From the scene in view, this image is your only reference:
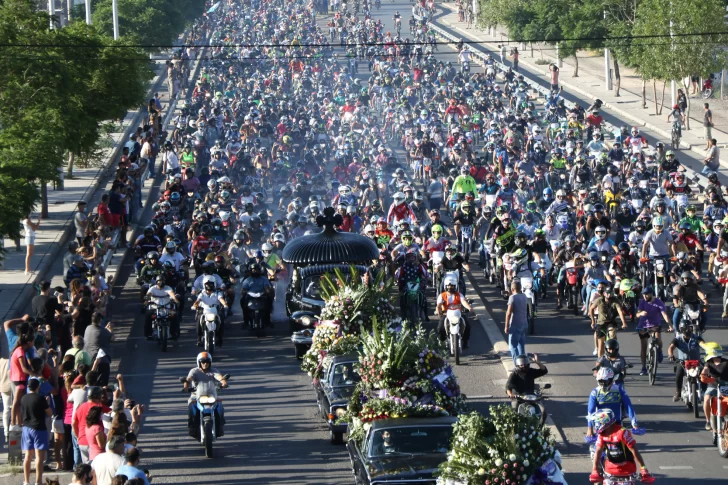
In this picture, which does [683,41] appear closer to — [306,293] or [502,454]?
[306,293]

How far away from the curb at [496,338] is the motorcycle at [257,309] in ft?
12.5

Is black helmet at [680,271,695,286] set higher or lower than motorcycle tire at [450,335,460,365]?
higher

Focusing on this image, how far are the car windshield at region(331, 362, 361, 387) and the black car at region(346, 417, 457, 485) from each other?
109 inches

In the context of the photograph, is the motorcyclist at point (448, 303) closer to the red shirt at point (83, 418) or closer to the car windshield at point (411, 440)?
the car windshield at point (411, 440)

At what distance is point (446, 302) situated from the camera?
961 inches

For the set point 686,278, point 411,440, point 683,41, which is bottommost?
point 411,440

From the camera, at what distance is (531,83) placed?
6481 centimetres

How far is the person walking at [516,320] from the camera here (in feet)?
75.0

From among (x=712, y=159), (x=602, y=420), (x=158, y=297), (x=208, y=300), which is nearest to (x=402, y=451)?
(x=602, y=420)

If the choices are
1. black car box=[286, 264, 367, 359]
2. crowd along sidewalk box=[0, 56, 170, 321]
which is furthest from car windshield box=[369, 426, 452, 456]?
crowd along sidewalk box=[0, 56, 170, 321]

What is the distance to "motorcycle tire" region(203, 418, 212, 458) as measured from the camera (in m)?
19.0

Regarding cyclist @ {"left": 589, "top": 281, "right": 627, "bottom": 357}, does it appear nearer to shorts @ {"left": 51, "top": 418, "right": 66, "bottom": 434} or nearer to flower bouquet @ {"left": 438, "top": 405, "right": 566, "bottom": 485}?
flower bouquet @ {"left": 438, "top": 405, "right": 566, "bottom": 485}

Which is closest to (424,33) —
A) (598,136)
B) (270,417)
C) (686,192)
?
(598,136)

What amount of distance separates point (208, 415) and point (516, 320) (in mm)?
5655
